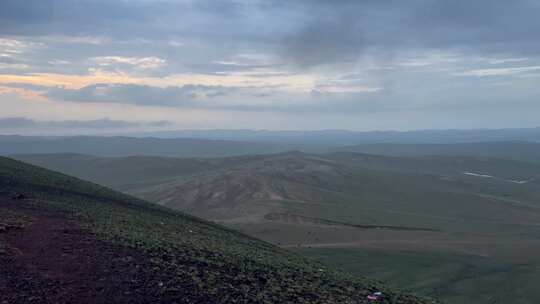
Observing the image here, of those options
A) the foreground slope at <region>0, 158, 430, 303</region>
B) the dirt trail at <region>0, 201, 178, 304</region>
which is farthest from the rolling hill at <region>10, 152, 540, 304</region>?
the dirt trail at <region>0, 201, 178, 304</region>

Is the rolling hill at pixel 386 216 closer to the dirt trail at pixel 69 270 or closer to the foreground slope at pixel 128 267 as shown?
the foreground slope at pixel 128 267

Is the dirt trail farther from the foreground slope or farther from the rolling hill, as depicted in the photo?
the rolling hill

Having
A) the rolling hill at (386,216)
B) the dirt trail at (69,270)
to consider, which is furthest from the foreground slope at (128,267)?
the rolling hill at (386,216)

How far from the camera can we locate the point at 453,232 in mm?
60094

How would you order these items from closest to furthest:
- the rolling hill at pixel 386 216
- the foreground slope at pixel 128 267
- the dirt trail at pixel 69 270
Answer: the dirt trail at pixel 69 270 < the foreground slope at pixel 128 267 < the rolling hill at pixel 386 216

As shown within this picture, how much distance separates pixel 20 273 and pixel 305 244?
35280mm

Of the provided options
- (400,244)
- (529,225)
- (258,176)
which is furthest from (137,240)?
(258,176)

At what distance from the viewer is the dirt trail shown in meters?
14.3

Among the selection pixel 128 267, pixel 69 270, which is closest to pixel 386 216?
pixel 128 267

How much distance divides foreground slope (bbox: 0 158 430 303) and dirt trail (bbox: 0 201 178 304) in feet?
0.09

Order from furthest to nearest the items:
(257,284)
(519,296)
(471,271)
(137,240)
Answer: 1. (471,271)
2. (519,296)
3. (137,240)
4. (257,284)

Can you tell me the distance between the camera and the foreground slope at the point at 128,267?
14.9 metres

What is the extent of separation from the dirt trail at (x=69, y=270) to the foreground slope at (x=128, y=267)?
0.03 meters

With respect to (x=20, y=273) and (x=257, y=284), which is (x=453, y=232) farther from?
(x=20, y=273)
